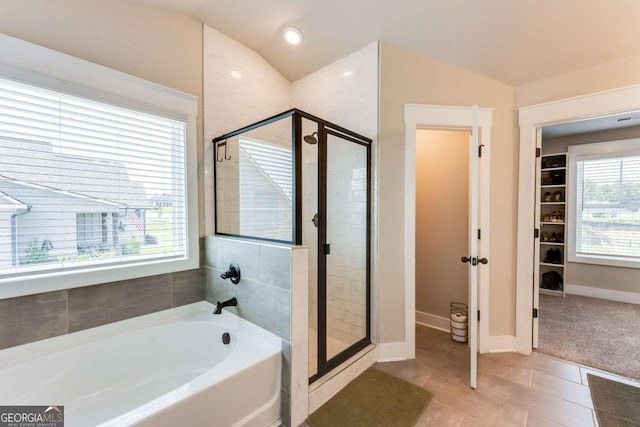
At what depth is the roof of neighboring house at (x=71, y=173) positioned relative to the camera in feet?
Answer: 4.72

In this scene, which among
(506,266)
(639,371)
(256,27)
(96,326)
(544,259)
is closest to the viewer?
(96,326)

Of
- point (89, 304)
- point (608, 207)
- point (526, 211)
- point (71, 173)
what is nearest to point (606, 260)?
point (608, 207)

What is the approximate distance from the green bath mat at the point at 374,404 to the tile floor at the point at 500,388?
0.08m

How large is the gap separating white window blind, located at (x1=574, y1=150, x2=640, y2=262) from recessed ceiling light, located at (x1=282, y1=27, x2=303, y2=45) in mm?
4605

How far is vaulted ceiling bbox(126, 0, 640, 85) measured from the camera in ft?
5.80

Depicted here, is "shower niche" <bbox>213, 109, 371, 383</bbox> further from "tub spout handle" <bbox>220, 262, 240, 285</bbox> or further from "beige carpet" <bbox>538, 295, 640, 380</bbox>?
"beige carpet" <bbox>538, 295, 640, 380</bbox>

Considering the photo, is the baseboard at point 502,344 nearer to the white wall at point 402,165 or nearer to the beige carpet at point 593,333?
the white wall at point 402,165

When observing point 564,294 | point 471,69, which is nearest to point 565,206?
point 564,294

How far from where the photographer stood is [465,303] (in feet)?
9.07

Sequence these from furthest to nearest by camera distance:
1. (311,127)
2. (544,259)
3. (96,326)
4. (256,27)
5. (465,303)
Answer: (544,259) < (465,303) < (256,27) < (311,127) < (96,326)

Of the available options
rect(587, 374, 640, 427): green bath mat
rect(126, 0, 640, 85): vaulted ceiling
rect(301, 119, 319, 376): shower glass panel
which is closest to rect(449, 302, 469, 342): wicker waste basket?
rect(587, 374, 640, 427): green bath mat

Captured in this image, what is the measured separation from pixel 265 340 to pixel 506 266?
227cm

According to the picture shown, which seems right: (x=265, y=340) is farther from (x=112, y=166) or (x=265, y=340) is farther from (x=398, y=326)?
(x=112, y=166)

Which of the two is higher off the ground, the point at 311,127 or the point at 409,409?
the point at 311,127
